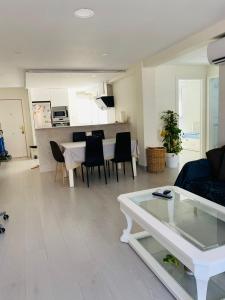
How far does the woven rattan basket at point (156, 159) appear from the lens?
513 centimetres

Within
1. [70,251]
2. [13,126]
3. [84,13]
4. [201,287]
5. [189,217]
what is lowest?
[70,251]

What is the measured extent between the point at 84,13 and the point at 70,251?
2.48m

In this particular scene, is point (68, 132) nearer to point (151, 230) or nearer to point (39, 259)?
point (39, 259)

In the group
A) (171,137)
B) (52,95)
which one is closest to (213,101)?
(171,137)

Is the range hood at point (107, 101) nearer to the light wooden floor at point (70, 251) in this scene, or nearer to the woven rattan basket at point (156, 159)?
the woven rattan basket at point (156, 159)

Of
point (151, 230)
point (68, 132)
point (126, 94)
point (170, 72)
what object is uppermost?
point (170, 72)

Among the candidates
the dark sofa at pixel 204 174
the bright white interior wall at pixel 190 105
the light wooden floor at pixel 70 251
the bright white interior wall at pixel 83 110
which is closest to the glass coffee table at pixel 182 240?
the light wooden floor at pixel 70 251

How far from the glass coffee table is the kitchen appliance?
6.08m

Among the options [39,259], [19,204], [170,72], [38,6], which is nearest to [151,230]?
[39,259]

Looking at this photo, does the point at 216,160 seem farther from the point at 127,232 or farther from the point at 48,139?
the point at 48,139

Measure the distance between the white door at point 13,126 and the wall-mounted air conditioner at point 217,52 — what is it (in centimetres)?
672

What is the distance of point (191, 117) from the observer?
6.96 meters

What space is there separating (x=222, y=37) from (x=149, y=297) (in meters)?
3.21

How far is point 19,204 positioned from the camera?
149 inches
